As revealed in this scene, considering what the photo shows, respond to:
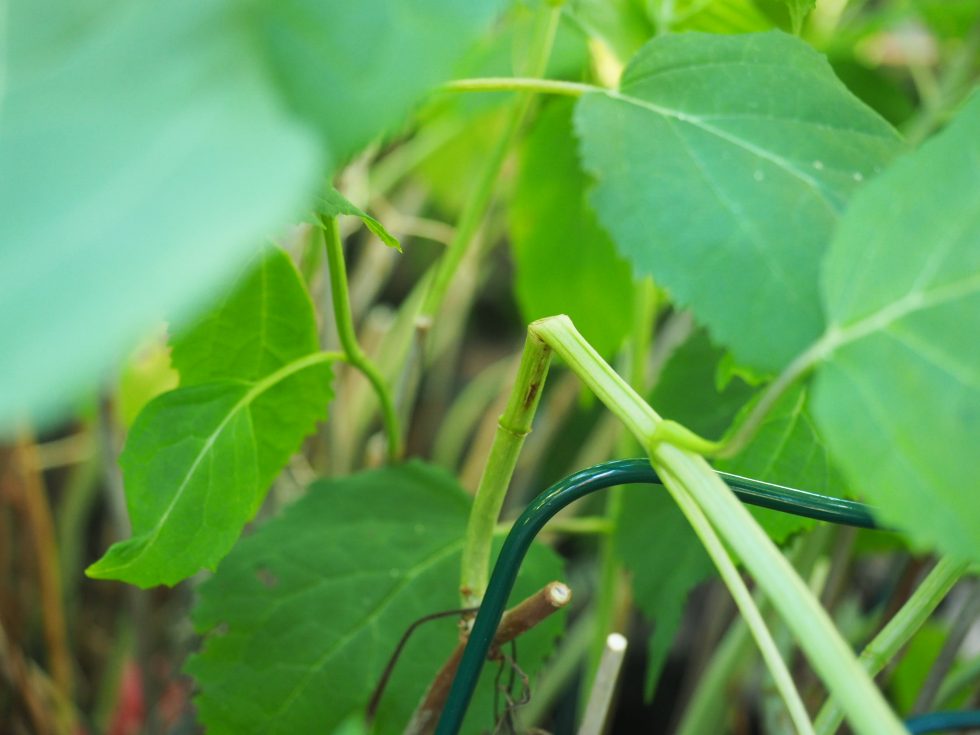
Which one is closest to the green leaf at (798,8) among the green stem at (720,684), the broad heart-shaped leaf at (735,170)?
the broad heart-shaped leaf at (735,170)

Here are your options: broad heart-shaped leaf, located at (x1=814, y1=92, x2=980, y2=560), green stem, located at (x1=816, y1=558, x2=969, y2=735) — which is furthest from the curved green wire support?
broad heart-shaped leaf, located at (x1=814, y1=92, x2=980, y2=560)

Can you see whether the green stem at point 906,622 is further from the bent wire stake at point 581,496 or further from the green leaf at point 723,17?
the green leaf at point 723,17

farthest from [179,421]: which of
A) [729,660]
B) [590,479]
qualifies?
[729,660]

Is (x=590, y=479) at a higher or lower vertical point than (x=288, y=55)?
lower

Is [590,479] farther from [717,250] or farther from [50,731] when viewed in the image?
[50,731]

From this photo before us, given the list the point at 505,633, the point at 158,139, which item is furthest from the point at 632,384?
the point at 158,139

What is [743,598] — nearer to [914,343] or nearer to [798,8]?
[914,343]
